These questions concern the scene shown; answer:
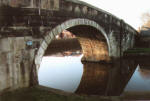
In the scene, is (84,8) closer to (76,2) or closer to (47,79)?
(76,2)

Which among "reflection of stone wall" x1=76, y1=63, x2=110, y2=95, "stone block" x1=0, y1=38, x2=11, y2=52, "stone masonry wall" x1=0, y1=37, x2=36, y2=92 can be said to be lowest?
"reflection of stone wall" x1=76, y1=63, x2=110, y2=95

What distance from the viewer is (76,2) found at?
27.3 ft

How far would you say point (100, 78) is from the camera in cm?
990

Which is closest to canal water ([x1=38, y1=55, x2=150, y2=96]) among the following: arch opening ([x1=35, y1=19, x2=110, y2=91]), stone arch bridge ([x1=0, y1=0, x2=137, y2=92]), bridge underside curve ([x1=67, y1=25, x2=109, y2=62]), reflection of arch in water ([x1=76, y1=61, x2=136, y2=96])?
reflection of arch in water ([x1=76, y1=61, x2=136, y2=96])

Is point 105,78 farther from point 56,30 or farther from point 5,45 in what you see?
point 5,45

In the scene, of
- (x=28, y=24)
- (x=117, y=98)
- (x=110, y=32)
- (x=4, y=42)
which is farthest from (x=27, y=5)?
(x=110, y=32)

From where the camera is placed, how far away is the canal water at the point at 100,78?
804 centimetres

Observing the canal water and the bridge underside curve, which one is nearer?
the canal water

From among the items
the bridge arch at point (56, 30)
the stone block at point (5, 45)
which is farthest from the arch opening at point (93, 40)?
the stone block at point (5, 45)

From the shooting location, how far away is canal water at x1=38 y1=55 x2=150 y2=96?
8.04 m

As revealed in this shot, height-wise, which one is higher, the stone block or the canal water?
the stone block

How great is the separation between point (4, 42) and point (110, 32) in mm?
9694

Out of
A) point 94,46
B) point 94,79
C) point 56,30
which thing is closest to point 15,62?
point 56,30

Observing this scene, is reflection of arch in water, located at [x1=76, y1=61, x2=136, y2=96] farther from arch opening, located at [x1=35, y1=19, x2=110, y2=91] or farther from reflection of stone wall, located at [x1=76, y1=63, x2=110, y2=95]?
arch opening, located at [x1=35, y1=19, x2=110, y2=91]
